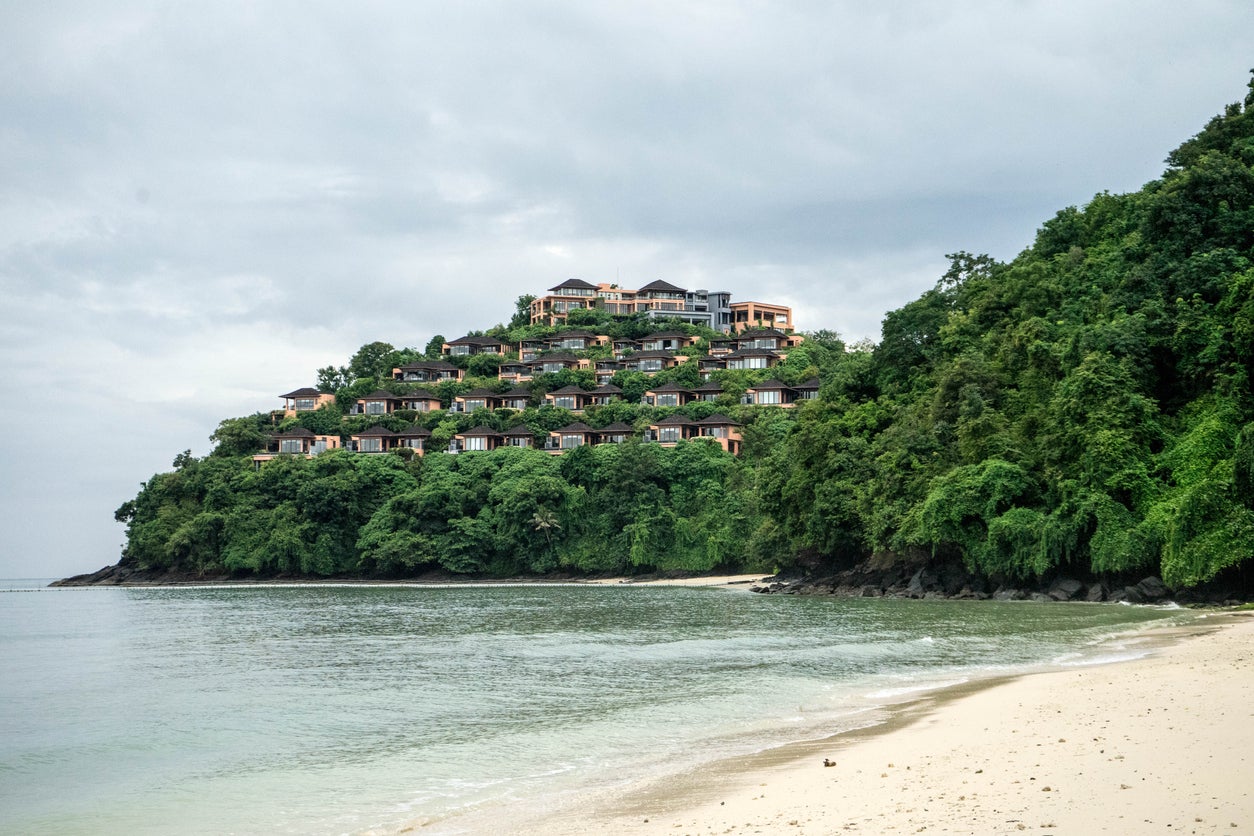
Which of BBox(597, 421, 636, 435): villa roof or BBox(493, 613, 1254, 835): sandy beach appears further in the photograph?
BBox(597, 421, 636, 435): villa roof

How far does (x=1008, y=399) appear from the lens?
5444cm

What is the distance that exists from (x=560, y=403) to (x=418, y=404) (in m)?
18.0

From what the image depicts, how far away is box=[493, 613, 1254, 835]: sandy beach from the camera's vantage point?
9.11 meters

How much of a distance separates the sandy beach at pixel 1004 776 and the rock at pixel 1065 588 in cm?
2940

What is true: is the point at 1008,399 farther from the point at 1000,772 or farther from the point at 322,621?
the point at 1000,772

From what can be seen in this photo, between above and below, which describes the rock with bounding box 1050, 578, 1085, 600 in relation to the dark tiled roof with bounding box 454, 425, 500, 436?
below

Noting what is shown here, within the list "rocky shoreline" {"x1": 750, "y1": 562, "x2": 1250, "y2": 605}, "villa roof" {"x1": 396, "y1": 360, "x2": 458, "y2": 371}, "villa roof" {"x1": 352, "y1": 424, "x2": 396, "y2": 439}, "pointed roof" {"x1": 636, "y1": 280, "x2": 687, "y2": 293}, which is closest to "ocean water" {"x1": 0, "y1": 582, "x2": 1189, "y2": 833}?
"rocky shoreline" {"x1": 750, "y1": 562, "x2": 1250, "y2": 605}

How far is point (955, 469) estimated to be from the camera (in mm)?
51531

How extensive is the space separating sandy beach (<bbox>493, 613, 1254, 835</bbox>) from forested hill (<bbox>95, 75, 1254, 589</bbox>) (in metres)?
25.8

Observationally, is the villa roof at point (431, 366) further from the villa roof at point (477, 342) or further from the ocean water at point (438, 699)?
the ocean water at point (438, 699)

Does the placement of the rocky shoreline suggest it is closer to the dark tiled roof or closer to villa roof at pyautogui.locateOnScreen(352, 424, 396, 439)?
the dark tiled roof

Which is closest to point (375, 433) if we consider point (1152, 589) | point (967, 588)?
point (967, 588)

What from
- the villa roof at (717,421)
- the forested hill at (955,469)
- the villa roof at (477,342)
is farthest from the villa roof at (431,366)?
the villa roof at (717,421)

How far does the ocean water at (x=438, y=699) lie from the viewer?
1415 centimetres
